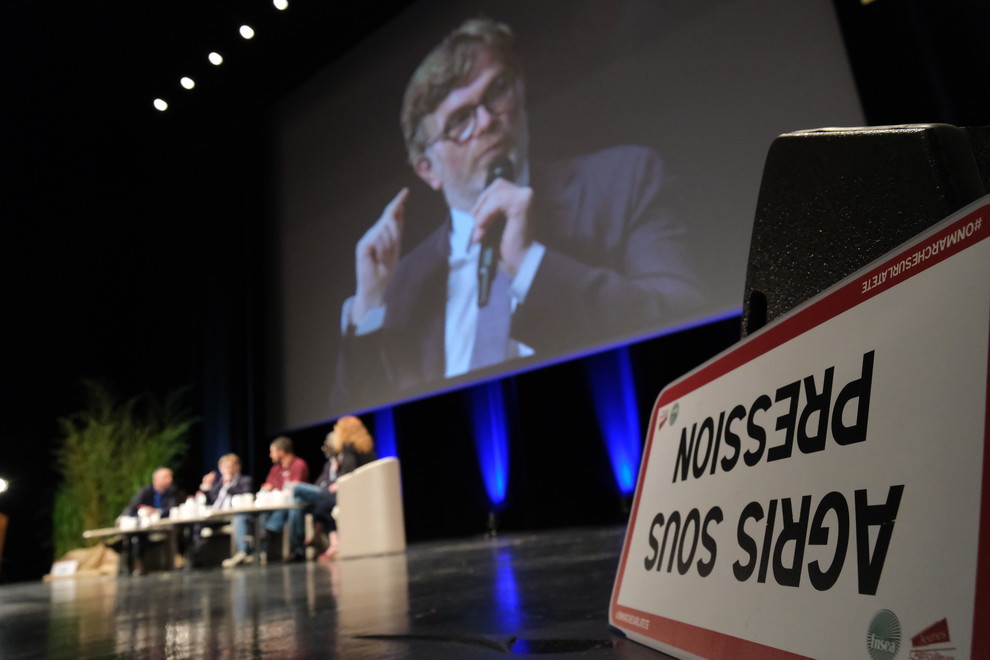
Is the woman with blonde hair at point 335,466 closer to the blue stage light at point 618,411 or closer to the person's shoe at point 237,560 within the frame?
the person's shoe at point 237,560

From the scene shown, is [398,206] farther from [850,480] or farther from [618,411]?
[850,480]

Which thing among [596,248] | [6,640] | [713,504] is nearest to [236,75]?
[596,248]

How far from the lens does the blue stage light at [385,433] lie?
7375 mm

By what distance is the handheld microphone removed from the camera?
17.7 feet

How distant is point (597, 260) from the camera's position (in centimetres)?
486

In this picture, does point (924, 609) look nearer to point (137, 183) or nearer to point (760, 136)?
point (760, 136)

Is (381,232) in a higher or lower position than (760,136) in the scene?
higher

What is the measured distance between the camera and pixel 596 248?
16.0 ft

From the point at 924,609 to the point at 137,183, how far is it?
9.35 metres

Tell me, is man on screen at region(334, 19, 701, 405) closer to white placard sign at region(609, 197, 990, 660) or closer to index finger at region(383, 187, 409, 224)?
index finger at region(383, 187, 409, 224)

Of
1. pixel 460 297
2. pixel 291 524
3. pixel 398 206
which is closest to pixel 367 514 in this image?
pixel 291 524

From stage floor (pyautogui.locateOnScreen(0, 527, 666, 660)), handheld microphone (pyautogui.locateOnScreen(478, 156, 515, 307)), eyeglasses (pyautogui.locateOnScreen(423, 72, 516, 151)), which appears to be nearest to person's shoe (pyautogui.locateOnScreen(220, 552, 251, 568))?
handheld microphone (pyautogui.locateOnScreen(478, 156, 515, 307))

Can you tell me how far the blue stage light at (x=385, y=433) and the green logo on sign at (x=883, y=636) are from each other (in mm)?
7048

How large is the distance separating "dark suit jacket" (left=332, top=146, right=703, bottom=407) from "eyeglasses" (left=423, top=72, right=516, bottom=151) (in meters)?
0.63
